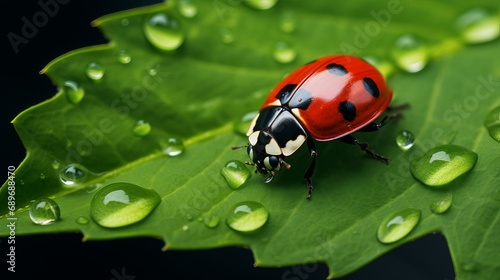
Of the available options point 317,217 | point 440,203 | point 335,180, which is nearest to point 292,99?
point 335,180

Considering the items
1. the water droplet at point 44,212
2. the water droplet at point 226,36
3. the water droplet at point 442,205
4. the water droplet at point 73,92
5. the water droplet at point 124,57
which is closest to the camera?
the water droplet at point 44,212

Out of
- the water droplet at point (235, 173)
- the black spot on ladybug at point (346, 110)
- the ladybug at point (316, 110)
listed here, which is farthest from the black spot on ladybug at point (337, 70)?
the water droplet at point (235, 173)

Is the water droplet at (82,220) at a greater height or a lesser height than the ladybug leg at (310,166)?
lesser

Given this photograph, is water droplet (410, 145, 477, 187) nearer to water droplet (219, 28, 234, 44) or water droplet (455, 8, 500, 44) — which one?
water droplet (455, 8, 500, 44)

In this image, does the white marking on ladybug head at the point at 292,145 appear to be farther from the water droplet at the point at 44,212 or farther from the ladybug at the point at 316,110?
the water droplet at the point at 44,212

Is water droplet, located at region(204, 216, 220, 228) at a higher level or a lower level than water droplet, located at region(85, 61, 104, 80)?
lower

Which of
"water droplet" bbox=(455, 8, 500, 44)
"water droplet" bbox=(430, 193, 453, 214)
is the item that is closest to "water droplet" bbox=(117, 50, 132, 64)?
"water droplet" bbox=(430, 193, 453, 214)

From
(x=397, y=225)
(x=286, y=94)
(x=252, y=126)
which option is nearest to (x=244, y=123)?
(x=252, y=126)
